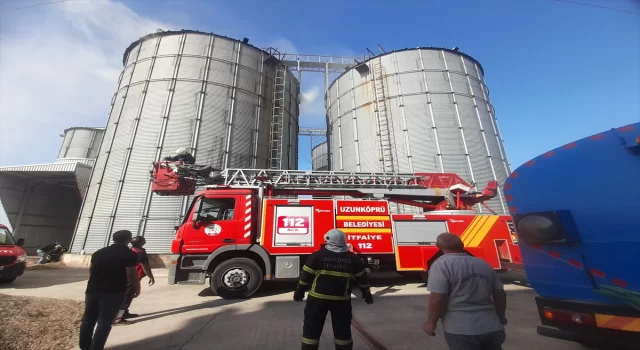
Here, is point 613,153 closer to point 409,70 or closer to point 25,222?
point 409,70

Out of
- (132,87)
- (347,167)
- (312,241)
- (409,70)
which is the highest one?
(409,70)

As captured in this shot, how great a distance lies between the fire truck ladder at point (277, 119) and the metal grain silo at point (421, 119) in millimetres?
4969

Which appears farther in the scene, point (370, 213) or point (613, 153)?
point (370, 213)

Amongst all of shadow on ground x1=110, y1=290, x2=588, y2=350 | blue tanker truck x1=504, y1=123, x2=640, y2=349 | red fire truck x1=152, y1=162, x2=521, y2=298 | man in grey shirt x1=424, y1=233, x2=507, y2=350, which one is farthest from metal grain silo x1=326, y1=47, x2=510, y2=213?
man in grey shirt x1=424, y1=233, x2=507, y2=350

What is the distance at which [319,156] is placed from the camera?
30406mm

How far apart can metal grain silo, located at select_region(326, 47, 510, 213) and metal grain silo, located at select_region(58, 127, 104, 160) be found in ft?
76.1

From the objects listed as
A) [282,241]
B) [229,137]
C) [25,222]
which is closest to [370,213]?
[282,241]

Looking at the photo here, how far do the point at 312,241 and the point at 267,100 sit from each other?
1544 cm

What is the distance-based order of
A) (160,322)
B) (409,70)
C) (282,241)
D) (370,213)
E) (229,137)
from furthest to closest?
(409,70)
(229,137)
(370,213)
(282,241)
(160,322)

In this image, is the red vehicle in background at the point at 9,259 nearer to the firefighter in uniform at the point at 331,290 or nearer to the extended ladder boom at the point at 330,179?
the extended ladder boom at the point at 330,179

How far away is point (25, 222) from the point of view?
2027 centimetres

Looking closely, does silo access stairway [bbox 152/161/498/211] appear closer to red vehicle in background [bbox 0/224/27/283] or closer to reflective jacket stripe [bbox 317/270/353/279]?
red vehicle in background [bbox 0/224/27/283]

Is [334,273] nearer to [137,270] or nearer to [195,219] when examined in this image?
[137,270]

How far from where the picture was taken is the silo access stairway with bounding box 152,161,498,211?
8.84 metres
